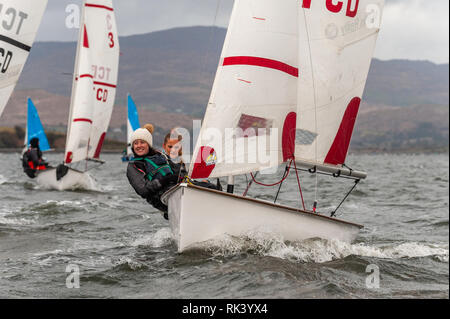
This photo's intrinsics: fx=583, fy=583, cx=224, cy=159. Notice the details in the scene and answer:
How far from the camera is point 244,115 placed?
574 cm

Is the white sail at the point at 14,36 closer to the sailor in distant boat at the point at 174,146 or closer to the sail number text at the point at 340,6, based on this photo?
the sailor in distant boat at the point at 174,146

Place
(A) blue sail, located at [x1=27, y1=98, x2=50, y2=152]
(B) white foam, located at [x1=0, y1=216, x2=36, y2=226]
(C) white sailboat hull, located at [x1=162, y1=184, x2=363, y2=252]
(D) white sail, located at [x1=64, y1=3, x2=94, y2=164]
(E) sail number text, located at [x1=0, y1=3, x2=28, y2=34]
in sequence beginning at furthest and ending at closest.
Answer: (A) blue sail, located at [x1=27, y1=98, x2=50, y2=152], (D) white sail, located at [x1=64, y1=3, x2=94, y2=164], (B) white foam, located at [x1=0, y1=216, x2=36, y2=226], (E) sail number text, located at [x1=0, y1=3, x2=28, y2=34], (C) white sailboat hull, located at [x1=162, y1=184, x2=363, y2=252]

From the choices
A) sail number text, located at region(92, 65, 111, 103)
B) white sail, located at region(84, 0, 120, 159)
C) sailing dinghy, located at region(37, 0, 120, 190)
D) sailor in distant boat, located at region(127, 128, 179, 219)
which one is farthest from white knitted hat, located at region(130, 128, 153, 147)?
sail number text, located at region(92, 65, 111, 103)

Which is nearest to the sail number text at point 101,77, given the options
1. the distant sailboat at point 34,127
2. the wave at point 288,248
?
the distant sailboat at point 34,127

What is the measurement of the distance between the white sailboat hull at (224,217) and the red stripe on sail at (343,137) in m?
1.19

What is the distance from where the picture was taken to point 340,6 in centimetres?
647

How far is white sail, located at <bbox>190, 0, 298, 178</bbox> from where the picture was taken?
18.5 ft

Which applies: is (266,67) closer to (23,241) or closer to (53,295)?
(53,295)

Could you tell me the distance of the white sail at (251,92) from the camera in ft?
18.5

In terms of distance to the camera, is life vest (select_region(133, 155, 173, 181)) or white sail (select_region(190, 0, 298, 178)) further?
life vest (select_region(133, 155, 173, 181))

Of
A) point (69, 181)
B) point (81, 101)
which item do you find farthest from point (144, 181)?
point (81, 101)

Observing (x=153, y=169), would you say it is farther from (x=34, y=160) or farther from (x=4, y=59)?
(x=34, y=160)

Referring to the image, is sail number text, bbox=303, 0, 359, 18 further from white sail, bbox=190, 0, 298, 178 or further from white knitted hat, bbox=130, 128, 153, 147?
white knitted hat, bbox=130, 128, 153, 147
